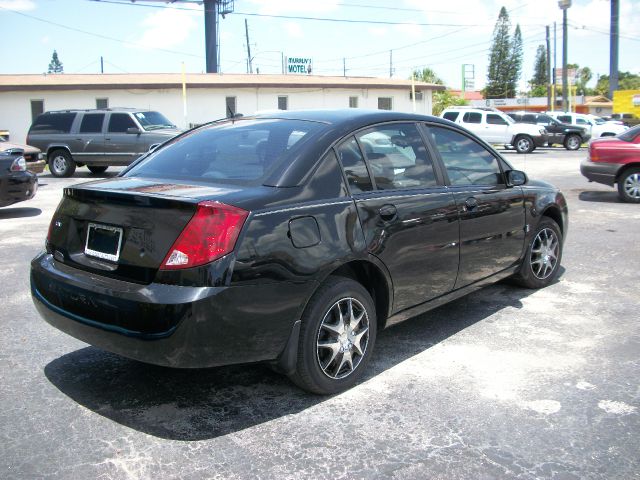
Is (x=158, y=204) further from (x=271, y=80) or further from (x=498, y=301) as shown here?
(x=271, y=80)

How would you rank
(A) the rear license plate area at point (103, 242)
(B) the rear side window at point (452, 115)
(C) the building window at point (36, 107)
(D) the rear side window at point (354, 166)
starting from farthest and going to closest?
(C) the building window at point (36, 107), (B) the rear side window at point (452, 115), (D) the rear side window at point (354, 166), (A) the rear license plate area at point (103, 242)

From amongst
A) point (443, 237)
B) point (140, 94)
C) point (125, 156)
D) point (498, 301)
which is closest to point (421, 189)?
point (443, 237)

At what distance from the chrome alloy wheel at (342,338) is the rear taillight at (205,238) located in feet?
2.55

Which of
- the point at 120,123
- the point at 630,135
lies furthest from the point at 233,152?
the point at 120,123

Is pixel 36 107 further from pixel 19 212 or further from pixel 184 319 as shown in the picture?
pixel 184 319

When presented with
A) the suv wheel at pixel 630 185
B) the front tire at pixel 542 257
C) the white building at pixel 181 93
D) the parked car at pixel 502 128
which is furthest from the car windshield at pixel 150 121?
the parked car at pixel 502 128

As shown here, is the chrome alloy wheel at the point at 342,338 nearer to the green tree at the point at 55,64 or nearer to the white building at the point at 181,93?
the white building at the point at 181,93

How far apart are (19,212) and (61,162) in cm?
729

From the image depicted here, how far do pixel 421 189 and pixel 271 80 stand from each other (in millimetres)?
31917

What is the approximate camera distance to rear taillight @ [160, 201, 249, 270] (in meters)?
3.09

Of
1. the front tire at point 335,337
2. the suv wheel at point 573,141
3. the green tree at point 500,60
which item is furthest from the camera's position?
the green tree at point 500,60

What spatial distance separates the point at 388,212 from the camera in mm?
3914

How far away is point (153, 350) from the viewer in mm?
3135

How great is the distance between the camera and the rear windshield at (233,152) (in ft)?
12.1
